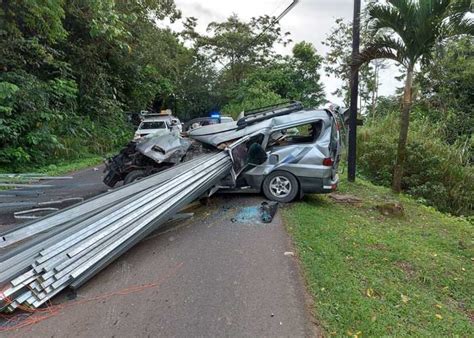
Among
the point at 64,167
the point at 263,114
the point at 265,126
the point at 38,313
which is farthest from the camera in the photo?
the point at 64,167

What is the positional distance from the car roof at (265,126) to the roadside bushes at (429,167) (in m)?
4.49

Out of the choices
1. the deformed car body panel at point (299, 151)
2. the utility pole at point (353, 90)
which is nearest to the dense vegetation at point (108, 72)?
the deformed car body panel at point (299, 151)

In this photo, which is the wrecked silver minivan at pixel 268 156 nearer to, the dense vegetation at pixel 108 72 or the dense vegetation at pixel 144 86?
the dense vegetation at pixel 144 86

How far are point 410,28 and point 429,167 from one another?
168 inches

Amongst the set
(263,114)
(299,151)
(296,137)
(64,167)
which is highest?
(263,114)

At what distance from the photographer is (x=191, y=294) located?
12.0 feet

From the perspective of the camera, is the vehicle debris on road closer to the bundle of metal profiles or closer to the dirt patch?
the bundle of metal profiles

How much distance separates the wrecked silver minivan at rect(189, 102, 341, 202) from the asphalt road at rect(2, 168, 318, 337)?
184 cm

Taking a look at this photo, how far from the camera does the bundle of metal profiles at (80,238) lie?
332 centimetres

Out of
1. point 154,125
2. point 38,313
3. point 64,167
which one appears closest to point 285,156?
point 38,313

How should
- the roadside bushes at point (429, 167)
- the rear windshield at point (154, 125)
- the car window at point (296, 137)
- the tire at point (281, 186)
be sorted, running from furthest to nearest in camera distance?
the rear windshield at point (154, 125) < the roadside bushes at point (429, 167) < the car window at point (296, 137) < the tire at point (281, 186)

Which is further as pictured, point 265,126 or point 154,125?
point 154,125

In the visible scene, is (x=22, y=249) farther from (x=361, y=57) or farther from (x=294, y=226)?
(x=361, y=57)

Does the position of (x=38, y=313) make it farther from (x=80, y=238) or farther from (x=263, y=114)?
(x=263, y=114)
